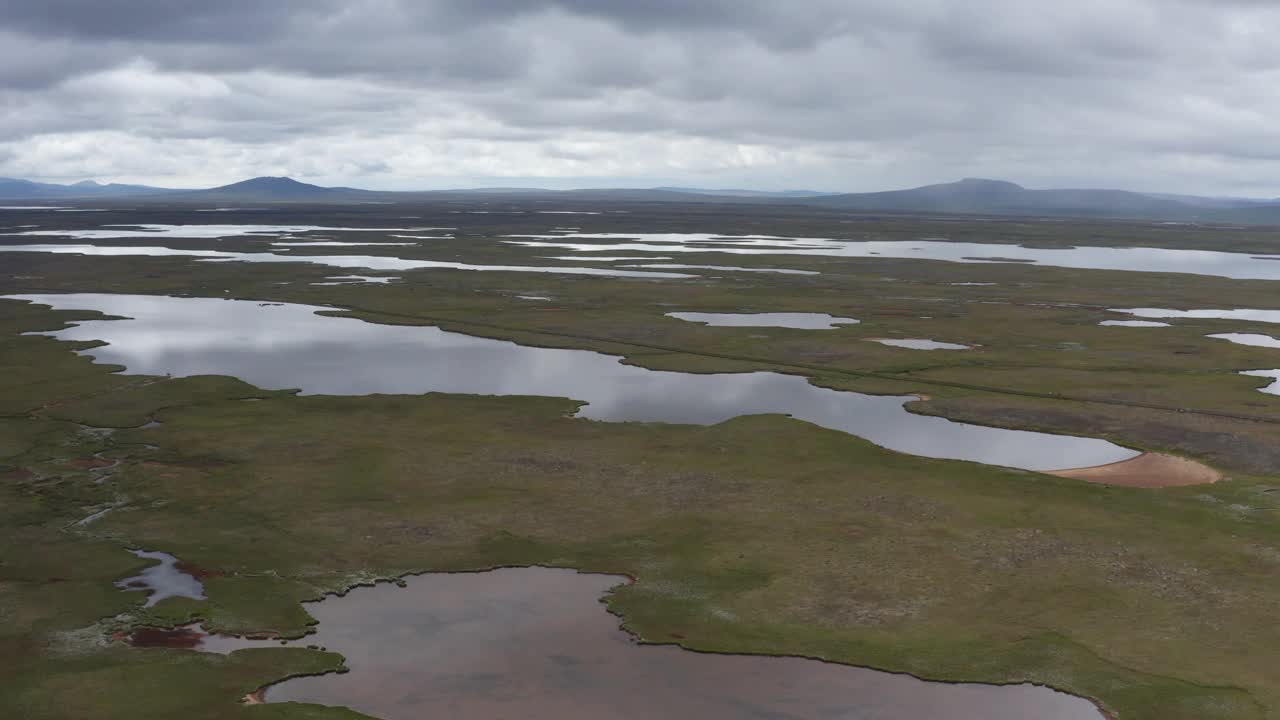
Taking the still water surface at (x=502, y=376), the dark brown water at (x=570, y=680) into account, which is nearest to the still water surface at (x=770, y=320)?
the still water surface at (x=502, y=376)

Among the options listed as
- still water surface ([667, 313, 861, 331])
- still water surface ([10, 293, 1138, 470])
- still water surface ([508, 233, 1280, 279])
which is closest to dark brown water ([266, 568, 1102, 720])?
still water surface ([10, 293, 1138, 470])

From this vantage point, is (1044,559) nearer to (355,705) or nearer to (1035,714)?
(1035,714)

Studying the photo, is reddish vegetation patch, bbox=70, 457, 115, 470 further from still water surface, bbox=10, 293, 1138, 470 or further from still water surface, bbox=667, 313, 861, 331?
still water surface, bbox=667, 313, 861, 331

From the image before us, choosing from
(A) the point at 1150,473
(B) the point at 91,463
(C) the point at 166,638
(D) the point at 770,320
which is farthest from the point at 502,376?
(C) the point at 166,638

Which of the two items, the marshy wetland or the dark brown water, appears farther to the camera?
the marshy wetland

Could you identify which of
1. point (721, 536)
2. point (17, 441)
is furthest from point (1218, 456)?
point (17, 441)

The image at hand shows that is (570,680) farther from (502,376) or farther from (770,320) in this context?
(770,320)

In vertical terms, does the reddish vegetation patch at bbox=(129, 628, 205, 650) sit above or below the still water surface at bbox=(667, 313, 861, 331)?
below

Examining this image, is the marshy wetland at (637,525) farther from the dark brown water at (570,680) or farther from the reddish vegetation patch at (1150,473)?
the reddish vegetation patch at (1150,473)
